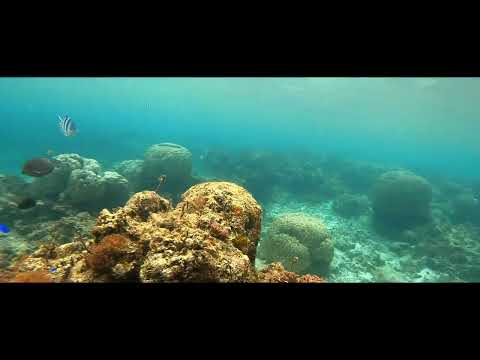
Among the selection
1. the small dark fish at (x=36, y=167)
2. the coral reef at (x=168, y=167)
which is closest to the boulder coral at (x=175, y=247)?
the small dark fish at (x=36, y=167)

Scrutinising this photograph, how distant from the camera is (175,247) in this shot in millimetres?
3279

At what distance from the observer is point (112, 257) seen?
11.5ft

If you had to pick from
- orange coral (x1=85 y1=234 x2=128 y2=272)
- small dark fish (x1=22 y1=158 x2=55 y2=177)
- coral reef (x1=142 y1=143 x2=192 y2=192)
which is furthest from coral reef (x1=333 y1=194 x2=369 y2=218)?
orange coral (x1=85 y1=234 x2=128 y2=272)

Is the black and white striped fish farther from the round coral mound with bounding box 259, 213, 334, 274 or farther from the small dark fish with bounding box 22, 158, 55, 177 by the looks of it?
the round coral mound with bounding box 259, 213, 334, 274

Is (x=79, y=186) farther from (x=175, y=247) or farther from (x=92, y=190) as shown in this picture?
(x=175, y=247)

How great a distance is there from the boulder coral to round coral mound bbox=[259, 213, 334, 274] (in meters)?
6.12

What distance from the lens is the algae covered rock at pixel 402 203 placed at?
58.9ft

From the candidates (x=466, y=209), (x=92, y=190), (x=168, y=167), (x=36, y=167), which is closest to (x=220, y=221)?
(x=36, y=167)
